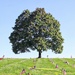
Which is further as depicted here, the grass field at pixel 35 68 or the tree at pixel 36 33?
the tree at pixel 36 33

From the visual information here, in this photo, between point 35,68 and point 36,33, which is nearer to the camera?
point 35,68

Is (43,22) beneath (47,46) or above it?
above

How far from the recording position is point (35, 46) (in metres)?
78.5

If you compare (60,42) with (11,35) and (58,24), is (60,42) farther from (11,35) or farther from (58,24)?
(11,35)

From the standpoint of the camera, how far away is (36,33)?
7988 centimetres

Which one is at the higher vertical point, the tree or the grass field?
the tree

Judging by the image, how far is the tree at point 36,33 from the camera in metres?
78.6

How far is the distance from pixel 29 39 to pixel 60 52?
1037cm

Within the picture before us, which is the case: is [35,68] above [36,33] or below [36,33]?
below

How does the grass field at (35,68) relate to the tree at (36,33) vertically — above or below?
below

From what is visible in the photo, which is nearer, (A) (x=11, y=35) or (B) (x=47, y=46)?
(B) (x=47, y=46)

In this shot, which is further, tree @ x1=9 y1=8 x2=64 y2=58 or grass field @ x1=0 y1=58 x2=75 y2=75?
tree @ x1=9 y1=8 x2=64 y2=58

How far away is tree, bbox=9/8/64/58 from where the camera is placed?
78625 mm

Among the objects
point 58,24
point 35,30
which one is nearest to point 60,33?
point 58,24
